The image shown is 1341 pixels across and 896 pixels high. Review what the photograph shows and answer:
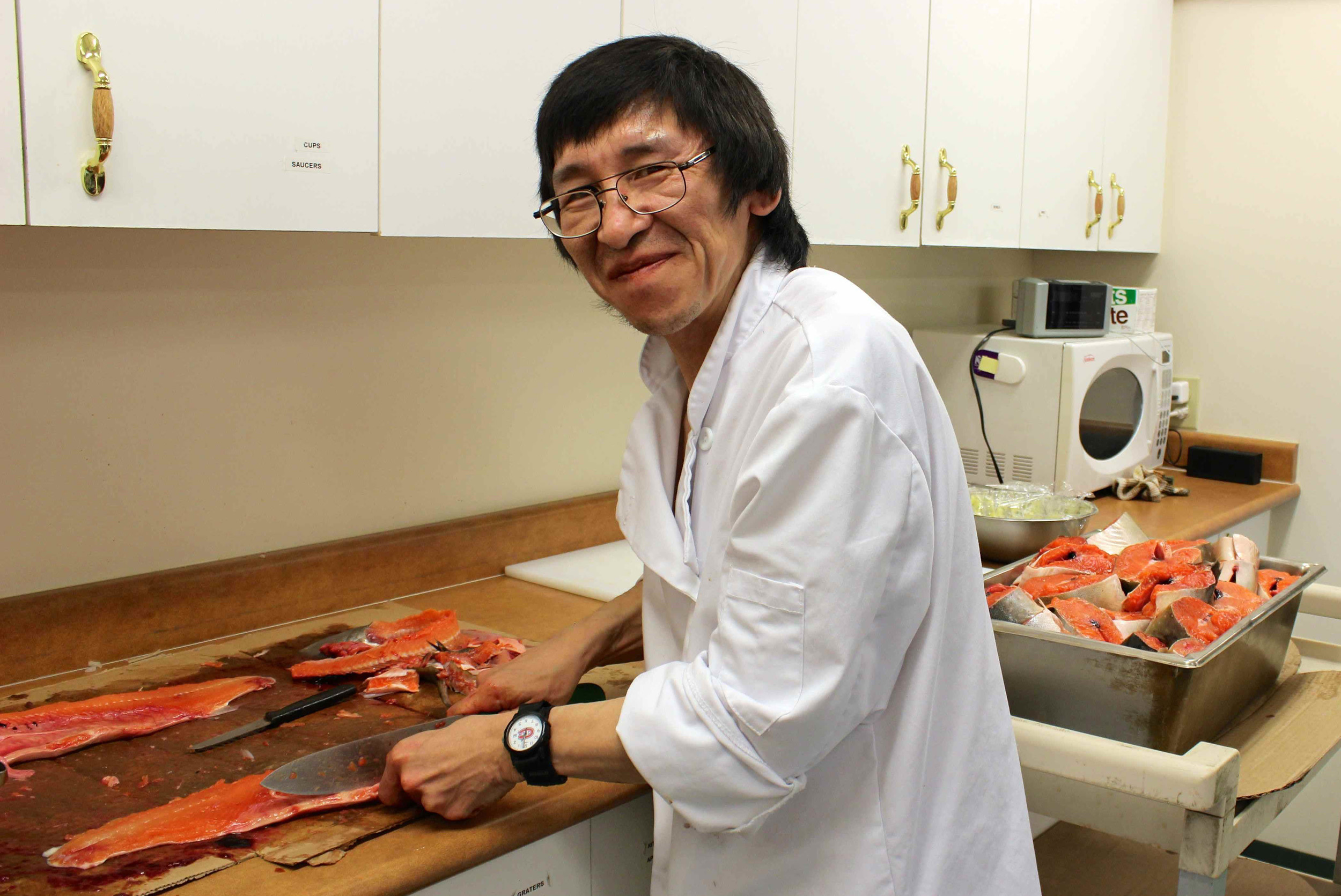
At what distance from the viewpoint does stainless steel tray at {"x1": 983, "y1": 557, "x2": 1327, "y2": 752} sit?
4.19 feet

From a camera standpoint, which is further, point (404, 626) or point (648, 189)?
point (404, 626)

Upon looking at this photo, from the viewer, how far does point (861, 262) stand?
271 centimetres

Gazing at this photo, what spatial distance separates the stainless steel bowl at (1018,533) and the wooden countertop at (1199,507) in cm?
33

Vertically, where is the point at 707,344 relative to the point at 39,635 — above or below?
above

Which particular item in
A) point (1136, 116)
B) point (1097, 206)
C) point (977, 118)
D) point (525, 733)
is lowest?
point (525, 733)

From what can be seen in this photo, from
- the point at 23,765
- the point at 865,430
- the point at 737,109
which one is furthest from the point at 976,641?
the point at 23,765

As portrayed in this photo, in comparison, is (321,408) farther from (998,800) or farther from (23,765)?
(998,800)

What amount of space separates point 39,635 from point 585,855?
0.78m

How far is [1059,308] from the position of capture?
261cm

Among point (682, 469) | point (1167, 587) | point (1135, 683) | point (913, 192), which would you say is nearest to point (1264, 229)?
point (913, 192)

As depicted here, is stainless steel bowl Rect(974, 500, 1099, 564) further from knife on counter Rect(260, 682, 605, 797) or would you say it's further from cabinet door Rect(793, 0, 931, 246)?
knife on counter Rect(260, 682, 605, 797)

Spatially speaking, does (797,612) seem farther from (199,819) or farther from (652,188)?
(199,819)

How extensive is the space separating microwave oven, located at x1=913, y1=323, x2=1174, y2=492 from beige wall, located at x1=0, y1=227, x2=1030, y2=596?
97cm

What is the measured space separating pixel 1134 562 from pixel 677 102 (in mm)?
1074
